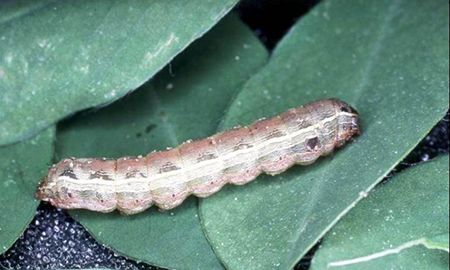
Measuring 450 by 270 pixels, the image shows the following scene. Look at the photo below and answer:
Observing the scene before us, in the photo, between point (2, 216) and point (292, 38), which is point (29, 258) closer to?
point (2, 216)

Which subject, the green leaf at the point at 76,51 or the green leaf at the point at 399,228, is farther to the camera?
the green leaf at the point at 76,51

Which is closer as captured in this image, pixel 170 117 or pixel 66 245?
pixel 66 245

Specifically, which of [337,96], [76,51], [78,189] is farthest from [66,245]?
[337,96]

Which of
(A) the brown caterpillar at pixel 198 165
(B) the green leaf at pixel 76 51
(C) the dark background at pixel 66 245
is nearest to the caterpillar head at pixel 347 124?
(A) the brown caterpillar at pixel 198 165

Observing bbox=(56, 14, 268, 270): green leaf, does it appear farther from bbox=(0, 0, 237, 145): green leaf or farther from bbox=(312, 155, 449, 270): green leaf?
bbox=(312, 155, 449, 270): green leaf

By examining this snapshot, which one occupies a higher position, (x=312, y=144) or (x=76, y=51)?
(x=76, y=51)

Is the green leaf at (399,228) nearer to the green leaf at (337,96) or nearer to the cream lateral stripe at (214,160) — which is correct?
the green leaf at (337,96)

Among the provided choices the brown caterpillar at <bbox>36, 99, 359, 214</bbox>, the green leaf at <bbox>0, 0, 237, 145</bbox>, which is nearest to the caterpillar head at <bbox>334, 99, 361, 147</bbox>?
the brown caterpillar at <bbox>36, 99, 359, 214</bbox>

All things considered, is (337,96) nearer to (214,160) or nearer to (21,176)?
(214,160)
